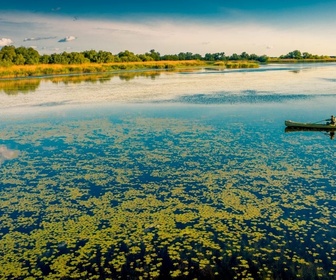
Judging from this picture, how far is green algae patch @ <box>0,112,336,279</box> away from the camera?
6.87m

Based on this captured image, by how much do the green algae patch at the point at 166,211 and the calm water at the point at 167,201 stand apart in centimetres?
3

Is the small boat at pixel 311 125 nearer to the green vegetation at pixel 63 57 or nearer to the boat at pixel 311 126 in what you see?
the boat at pixel 311 126

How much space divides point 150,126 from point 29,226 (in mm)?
11121

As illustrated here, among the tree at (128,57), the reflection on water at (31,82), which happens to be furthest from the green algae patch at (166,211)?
the tree at (128,57)

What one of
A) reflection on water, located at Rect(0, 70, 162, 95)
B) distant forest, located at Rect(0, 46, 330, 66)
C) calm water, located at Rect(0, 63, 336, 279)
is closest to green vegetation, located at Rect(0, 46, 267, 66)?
distant forest, located at Rect(0, 46, 330, 66)

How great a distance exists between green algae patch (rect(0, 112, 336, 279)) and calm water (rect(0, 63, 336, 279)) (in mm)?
32

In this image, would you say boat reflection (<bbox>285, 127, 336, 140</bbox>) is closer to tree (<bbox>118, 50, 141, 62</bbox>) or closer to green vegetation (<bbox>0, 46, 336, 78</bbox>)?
green vegetation (<bbox>0, 46, 336, 78</bbox>)

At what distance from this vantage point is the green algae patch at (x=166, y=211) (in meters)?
6.87

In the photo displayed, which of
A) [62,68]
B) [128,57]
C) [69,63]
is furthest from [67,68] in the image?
[128,57]

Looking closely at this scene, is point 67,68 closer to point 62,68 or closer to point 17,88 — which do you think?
point 62,68

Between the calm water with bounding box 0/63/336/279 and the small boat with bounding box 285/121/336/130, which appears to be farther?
the small boat with bounding box 285/121/336/130

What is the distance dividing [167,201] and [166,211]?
60 centimetres

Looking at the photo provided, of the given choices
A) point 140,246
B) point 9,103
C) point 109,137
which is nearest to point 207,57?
point 9,103

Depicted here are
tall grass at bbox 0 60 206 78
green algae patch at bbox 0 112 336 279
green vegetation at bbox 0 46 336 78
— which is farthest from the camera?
green vegetation at bbox 0 46 336 78
